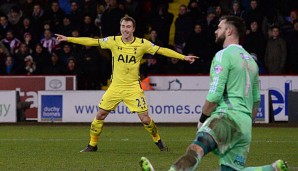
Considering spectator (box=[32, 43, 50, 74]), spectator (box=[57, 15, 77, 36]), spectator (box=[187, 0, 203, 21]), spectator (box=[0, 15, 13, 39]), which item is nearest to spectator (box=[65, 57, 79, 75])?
spectator (box=[32, 43, 50, 74])

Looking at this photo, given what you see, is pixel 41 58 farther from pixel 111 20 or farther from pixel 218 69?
pixel 218 69

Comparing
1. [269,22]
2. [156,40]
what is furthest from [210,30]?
[269,22]

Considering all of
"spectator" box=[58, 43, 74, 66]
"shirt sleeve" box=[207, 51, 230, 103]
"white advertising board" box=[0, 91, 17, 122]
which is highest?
"shirt sleeve" box=[207, 51, 230, 103]

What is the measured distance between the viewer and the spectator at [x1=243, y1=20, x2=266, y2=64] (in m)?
22.7

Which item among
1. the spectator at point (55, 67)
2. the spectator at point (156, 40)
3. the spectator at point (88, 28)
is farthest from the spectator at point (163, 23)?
the spectator at point (55, 67)

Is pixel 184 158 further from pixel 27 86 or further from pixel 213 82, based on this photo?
pixel 27 86

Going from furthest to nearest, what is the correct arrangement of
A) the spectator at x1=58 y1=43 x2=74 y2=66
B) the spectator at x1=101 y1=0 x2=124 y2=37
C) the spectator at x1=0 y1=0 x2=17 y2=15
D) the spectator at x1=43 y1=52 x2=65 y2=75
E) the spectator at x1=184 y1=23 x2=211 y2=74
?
the spectator at x1=0 y1=0 x2=17 y2=15 → the spectator at x1=58 y1=43 x2=74 y2=66 → the spectator at x1=43 y1=52 x2=65 y2=75 → the spectator at x1=101 y1=0 x2=124 y2=37 → the spectator at x1=184 y1=23 x2=211 y2=74

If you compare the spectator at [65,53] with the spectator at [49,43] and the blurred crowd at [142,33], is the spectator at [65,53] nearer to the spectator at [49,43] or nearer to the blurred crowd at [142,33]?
the blurred crowd at [142,33]

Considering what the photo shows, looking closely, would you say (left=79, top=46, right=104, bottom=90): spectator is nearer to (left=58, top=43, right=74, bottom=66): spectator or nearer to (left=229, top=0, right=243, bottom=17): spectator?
(left=58, top=43, right=74, bottom=66): spectator

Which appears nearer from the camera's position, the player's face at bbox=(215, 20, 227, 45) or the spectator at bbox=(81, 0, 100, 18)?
the player's face at bbox=(215, 20, 227, 45)

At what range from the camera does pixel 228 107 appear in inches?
320

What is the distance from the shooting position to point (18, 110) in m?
23.0

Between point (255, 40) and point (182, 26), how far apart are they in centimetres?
251

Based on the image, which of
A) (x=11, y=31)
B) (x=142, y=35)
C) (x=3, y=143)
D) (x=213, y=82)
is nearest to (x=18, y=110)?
(x=11, y=31)
